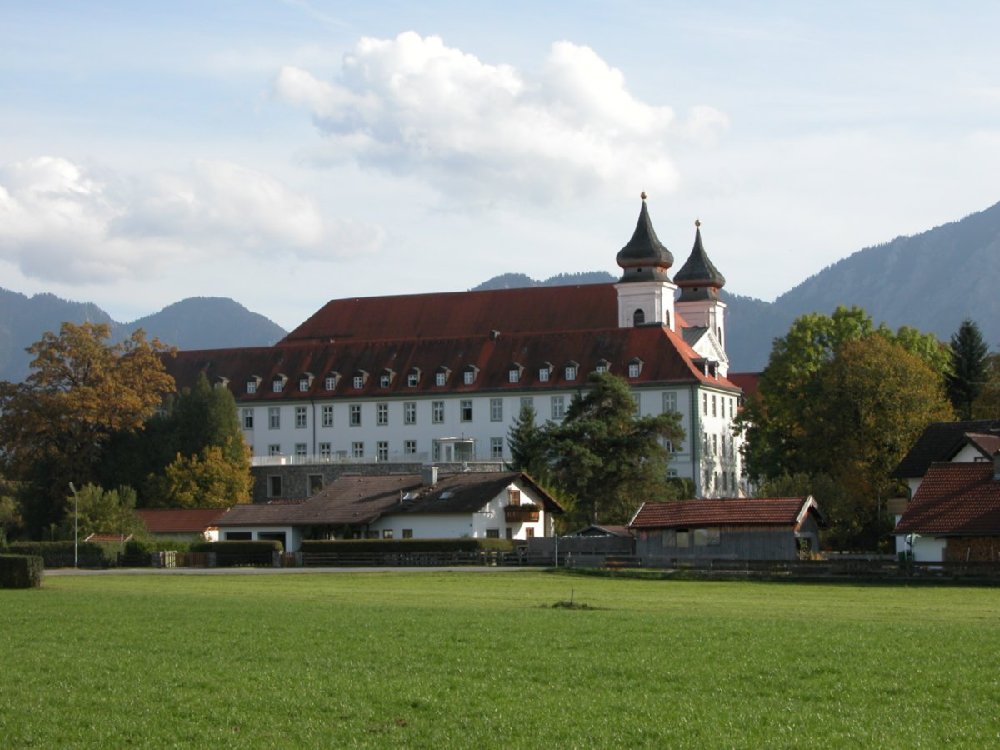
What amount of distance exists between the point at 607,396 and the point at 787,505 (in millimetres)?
18229

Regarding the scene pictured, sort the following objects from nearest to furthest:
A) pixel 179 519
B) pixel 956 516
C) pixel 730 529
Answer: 1. pixel 956 516
2. pixel 730 529
3. pixel 179 519

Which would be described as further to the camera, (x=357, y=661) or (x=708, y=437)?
(x=708, y=437)

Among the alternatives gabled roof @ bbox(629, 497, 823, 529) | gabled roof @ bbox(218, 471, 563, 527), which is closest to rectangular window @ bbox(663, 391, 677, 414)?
gabled roof @ bbox(218, 471, 563, 527)

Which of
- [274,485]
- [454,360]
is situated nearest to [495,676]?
[274,485]

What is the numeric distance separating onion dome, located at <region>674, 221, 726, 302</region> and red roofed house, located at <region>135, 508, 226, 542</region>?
60.3 meters

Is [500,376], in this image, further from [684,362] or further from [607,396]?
[607,396]

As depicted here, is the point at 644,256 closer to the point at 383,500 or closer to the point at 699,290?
the point at 699,290

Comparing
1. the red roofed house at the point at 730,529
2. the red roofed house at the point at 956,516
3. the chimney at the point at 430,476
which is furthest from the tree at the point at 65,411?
the red roofed house at the point at 956,516

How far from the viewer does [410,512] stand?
81.4 meters

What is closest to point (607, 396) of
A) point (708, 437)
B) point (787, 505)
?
point (787, 505)

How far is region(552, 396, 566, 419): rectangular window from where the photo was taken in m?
107

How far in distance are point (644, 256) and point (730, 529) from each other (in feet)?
178

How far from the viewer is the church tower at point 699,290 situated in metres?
138

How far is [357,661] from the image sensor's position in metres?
24.0
